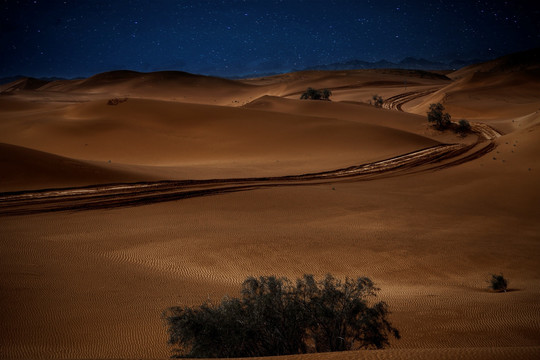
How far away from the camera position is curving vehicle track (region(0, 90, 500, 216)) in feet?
58.8

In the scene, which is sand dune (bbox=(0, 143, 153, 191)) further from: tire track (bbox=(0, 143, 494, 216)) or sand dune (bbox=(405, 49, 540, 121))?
sand dune (bbox=(405, 49, 540, 121))

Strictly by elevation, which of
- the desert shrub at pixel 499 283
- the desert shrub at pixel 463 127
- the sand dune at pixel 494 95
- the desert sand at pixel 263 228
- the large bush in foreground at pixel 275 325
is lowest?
the large bush in foreground at pixel 275 325

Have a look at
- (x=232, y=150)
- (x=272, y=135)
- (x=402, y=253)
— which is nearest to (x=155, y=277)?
(x=402, y=253)

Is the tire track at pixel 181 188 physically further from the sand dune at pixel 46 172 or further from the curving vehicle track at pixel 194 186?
the sand dune at pixel 46 172

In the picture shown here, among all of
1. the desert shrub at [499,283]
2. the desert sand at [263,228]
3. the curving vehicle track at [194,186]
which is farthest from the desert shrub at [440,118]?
the desert shrub at [499,283]

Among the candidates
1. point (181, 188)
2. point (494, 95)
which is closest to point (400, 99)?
point (494, 95)

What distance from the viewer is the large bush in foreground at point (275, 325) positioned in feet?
21.4

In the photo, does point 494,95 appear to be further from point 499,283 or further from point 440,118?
point 499,283

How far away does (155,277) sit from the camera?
10.7 metres

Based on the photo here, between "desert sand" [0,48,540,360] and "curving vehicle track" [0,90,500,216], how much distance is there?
135mm

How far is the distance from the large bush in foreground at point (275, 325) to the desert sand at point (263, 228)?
91 centimetres

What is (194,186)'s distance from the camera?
21672 millimetres

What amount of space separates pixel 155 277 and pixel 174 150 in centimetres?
2644

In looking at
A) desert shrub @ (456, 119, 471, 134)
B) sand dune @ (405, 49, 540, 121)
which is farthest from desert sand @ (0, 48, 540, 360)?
sand dune @ (405, 49, 540, 121)
